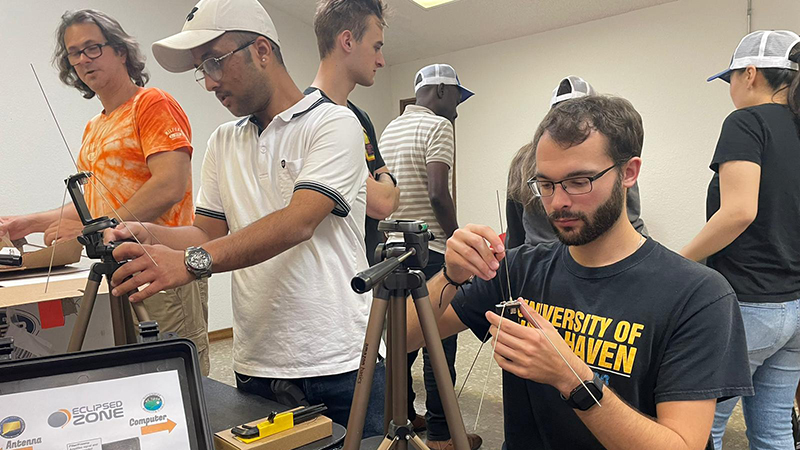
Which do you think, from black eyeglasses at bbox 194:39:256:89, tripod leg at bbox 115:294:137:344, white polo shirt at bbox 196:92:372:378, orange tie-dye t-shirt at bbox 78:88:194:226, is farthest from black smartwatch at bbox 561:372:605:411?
orange tie-dye t-shirt at bbox 78:88:194:226

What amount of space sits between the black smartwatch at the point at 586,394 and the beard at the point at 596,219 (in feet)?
1.04

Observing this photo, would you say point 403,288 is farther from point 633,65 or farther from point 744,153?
point 633,65

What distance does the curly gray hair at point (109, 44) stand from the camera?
1436mm

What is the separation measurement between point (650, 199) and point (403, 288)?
433cm

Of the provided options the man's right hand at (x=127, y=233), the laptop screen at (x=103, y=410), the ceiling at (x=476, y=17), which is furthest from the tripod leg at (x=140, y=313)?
the ceiling at (x=476, y=17)

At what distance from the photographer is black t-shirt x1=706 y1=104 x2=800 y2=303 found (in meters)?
1.61

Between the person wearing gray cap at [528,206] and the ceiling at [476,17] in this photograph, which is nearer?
the person wearing gray cap at [528,206]

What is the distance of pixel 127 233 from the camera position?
1071 mm

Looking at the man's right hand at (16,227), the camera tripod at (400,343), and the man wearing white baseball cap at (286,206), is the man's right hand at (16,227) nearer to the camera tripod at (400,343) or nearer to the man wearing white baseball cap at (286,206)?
the man wearing white baseball cap at (286,206)

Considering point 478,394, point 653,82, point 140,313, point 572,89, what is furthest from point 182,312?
point 653,82

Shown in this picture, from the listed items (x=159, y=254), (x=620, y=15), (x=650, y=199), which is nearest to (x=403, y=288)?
(x=159, y=254)

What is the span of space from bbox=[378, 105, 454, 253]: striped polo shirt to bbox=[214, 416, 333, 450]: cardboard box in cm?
151

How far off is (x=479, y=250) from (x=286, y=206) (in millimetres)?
424

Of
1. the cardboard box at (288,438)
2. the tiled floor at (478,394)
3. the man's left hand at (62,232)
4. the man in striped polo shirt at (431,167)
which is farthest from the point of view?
the tiled floor at (478,394)
